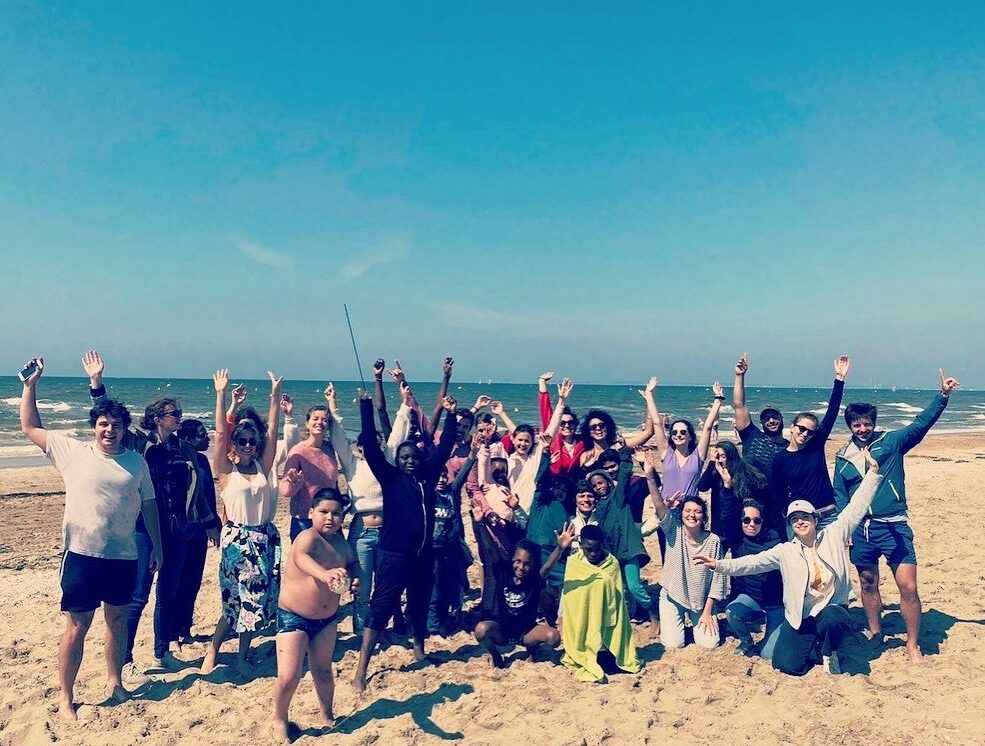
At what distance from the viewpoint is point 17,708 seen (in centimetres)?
489

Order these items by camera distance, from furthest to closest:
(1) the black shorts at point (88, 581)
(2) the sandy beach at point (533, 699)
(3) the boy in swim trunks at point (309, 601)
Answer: (2) the sandy beach at point (533, 699)
(1) the black shorts at point (88, 581)
(3) the boy in swim trunks at point (309, 601)

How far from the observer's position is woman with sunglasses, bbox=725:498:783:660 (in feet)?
18.6

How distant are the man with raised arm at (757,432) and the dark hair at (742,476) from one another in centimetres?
22

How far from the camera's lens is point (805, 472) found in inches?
232

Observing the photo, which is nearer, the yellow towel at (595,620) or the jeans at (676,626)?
the yellow towel at (595,620)

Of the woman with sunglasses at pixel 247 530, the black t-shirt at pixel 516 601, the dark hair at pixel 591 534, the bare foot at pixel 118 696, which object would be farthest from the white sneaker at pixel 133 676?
the dark hair at pixel 591 534

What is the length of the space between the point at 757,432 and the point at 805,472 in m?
0.92

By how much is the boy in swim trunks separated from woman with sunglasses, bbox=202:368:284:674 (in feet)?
3.01

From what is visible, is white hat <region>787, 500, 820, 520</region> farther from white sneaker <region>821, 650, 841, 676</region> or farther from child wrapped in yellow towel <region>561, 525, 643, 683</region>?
child wrapped in yellow towel <region>561, 525, 643, 683</region>

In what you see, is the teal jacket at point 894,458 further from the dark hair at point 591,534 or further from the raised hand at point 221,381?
the raised hand at point 221,381

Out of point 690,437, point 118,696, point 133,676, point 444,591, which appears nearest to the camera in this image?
point 118,696

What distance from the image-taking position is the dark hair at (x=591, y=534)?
5469mm

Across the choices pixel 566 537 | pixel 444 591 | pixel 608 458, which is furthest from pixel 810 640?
pixel 444 591

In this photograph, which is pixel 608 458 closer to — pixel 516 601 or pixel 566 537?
pixel 566 537
